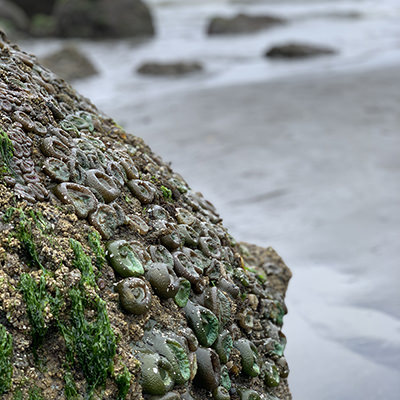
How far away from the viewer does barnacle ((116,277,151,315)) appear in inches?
85.8

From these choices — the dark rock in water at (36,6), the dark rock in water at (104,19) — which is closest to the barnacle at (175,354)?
the dark rock in water at (104,19)

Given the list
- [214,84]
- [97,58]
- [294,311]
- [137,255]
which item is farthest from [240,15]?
[137,255]

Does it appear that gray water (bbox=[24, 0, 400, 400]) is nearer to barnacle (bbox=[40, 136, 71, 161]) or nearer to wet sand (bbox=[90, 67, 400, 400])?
wet sand (bbox=[90, 67, 400, 400])

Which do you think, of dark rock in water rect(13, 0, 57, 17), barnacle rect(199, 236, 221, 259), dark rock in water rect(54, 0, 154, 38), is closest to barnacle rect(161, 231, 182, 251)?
barnacle rect(199, 236, 221, 259)

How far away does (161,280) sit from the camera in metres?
2.30

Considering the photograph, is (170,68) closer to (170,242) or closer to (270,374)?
(170,242)

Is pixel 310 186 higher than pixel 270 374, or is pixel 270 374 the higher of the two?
pixel 310 186

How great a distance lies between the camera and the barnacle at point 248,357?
2508 millimetres

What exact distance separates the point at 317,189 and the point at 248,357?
11.0ft

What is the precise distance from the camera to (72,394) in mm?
1937

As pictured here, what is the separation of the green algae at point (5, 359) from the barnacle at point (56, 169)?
68 cm

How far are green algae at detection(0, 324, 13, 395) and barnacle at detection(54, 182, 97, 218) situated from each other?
0.59 metres

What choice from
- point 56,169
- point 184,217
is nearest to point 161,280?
point 184,217

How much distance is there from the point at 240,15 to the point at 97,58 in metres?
5.63
